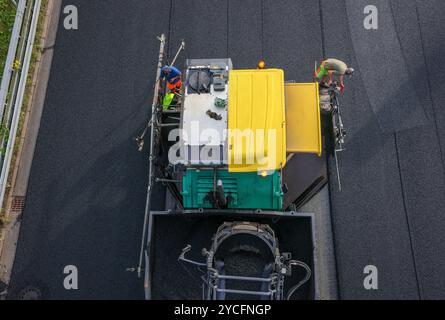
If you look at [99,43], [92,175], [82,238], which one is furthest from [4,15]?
[82,238]

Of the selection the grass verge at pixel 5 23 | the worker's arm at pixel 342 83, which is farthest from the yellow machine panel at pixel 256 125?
the grass verge at pixel 5 23

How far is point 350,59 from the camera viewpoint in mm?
9883

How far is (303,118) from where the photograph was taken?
7895 millimetres

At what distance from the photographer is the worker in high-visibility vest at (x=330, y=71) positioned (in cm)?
849

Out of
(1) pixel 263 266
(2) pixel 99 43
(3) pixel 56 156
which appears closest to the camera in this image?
(1) pixel 263 266

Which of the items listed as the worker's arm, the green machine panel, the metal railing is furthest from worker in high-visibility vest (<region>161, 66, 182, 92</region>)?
the metal railing

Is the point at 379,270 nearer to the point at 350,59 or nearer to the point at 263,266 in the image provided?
the point at 263,266

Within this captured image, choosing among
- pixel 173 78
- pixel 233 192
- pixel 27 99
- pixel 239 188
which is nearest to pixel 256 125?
pixel 239 188

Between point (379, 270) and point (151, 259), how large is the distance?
4.74 meters

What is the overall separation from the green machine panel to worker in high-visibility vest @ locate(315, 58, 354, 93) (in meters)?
2.90

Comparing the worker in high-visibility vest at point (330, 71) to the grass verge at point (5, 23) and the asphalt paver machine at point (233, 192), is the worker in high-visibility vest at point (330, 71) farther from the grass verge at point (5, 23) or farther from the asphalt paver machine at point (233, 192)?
the grass verge at point (5, 23)

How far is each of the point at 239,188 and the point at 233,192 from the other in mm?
132

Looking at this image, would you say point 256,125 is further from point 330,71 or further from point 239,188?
point 330,71

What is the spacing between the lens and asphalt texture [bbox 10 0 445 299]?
8.65 metres
